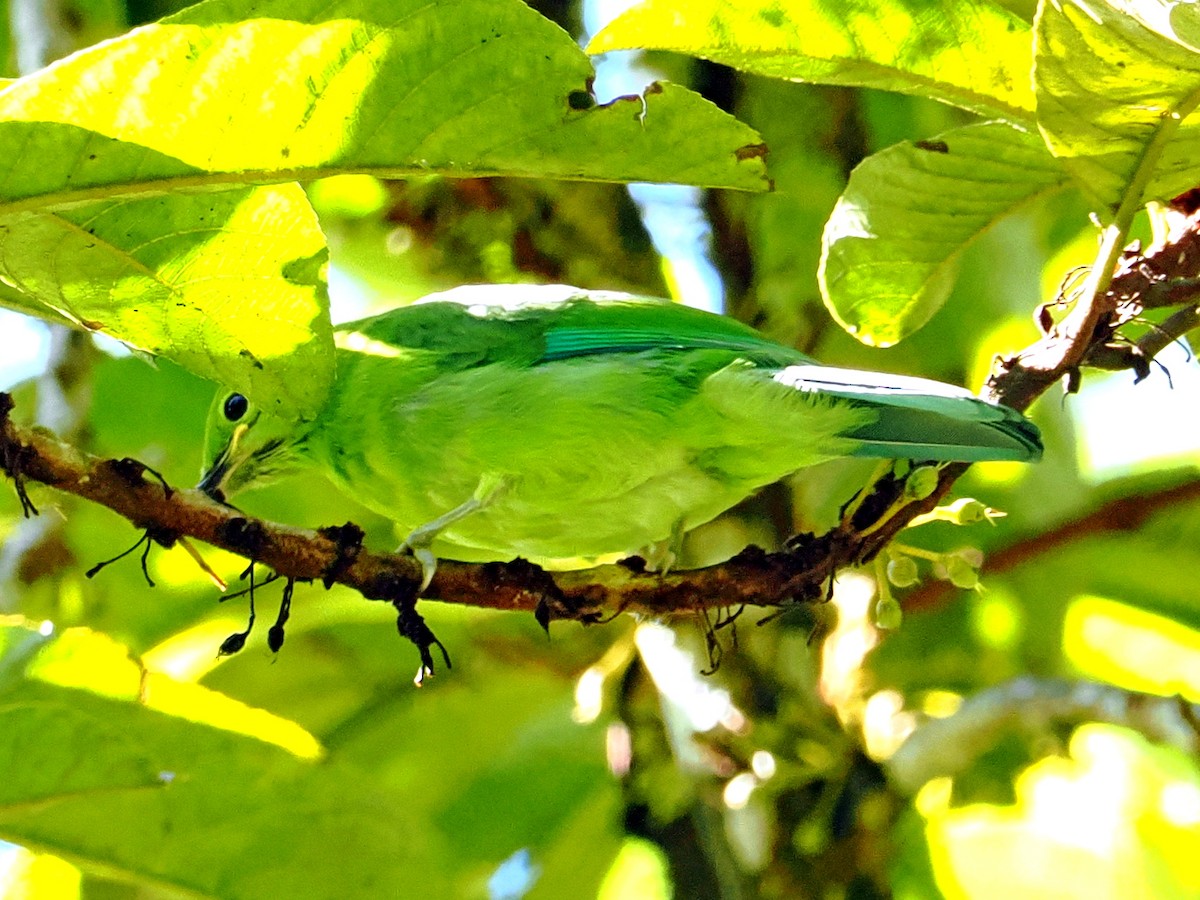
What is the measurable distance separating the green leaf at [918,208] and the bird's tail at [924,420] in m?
0.14

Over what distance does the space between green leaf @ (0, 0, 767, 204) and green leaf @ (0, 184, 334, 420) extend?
80 millimetres

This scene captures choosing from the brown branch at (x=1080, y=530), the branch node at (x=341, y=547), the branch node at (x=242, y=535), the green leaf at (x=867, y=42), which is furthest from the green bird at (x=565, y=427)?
the brown branch at (x=1080, y=530)

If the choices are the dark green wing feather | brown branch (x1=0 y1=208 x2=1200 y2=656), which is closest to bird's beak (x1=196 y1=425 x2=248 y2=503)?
the dark green wing feather

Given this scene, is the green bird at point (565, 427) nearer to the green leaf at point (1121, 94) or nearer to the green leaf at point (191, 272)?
the green leaf at point (1121, 94)

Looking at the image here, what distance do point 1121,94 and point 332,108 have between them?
1.15 m

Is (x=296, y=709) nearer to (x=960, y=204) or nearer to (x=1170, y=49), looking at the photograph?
(x=960, y=204)

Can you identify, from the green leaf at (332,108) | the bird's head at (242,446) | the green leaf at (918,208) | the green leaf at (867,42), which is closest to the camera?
the green leaf at (332,108)

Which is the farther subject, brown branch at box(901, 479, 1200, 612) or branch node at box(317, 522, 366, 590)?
brown branch at box(901, 479, 1200, 612)

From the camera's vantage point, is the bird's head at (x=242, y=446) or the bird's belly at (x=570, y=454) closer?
the bird's belly at (x=570, y=454)

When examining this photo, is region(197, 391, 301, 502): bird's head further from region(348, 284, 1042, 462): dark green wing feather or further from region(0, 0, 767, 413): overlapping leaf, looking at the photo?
region(0, 0, 767, 413): overlapping leaf

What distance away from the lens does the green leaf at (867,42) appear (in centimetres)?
212

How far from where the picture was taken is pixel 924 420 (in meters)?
2.58

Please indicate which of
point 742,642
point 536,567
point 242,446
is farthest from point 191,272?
point 742,642

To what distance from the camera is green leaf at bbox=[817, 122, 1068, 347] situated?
244cm
